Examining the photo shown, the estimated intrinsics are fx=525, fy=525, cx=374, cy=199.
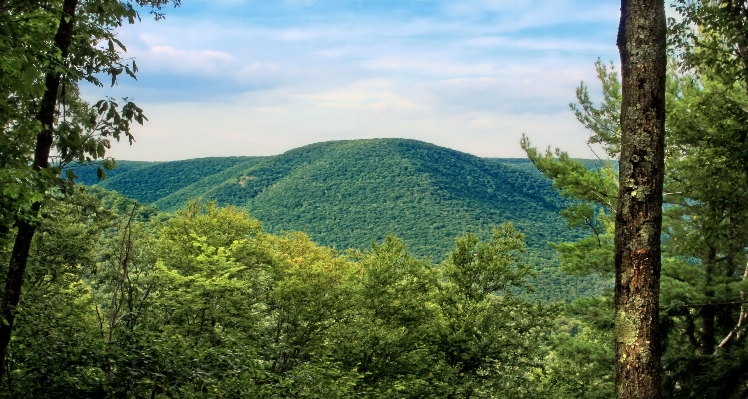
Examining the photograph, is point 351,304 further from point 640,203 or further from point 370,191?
point 370,191

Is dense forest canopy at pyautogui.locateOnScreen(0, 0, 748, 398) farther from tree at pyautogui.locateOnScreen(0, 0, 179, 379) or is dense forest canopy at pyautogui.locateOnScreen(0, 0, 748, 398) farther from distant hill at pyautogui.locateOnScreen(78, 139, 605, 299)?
distant hill at pyautogui.locateOnScreen(78, 139, 605, 299)

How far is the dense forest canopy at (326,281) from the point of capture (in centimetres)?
479

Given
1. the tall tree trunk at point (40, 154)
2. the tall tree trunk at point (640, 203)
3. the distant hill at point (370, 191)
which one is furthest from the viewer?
the distant hill at point (370, 191)

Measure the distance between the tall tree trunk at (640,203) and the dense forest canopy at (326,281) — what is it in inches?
25.9

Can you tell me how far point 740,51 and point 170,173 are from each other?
117 m

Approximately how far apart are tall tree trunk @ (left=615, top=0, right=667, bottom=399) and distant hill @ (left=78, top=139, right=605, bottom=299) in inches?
2229

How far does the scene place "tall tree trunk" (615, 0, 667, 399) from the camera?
313cm

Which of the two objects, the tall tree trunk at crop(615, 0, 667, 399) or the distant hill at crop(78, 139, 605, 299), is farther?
the distant hill at crop(78, 139, 605, 299)

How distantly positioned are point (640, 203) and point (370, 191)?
9375 cm

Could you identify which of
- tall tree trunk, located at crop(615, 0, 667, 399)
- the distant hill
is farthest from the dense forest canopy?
the distant hill

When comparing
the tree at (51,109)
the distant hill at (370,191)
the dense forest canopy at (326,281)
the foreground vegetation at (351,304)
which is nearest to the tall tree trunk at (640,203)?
the dense forest canopy at (326,281)

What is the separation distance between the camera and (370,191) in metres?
96.9

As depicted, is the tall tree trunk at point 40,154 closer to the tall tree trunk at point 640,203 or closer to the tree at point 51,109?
the tree at point 51,109

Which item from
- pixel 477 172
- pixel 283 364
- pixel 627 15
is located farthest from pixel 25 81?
pixel 477 172
